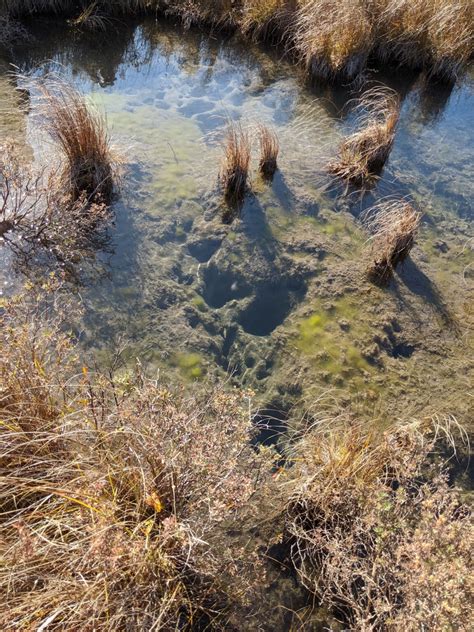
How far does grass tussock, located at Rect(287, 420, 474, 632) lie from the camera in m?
1.99

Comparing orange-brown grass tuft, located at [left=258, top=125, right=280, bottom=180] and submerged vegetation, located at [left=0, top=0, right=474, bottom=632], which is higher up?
orange-brown grass tuft, located at [left=258, top=125, right=280, bottom=180]

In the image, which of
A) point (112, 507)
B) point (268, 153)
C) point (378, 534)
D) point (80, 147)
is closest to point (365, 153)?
point (268, 153)

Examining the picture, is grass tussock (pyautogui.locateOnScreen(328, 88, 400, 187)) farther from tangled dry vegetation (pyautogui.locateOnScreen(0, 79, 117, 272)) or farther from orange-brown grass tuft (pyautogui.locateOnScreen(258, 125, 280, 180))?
tangled dry vegetation (pyautogui.locateOnScreen(0, 79, 117, 272))

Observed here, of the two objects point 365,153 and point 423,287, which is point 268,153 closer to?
point 365,153

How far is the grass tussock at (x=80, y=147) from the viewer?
426 centimetres

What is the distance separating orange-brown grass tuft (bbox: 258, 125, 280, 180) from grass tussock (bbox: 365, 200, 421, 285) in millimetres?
1230

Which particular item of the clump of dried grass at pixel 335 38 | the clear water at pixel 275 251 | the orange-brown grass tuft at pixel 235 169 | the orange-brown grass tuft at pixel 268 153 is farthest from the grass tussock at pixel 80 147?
the clump of dried grass at pixel 335 38

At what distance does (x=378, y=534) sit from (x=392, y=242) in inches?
96.9

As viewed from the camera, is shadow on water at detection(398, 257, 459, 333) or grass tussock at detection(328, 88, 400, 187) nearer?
shadow on water at detection(398, 257, 459, 333)

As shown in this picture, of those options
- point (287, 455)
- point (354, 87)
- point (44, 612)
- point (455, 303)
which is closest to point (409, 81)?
point (354, 87)

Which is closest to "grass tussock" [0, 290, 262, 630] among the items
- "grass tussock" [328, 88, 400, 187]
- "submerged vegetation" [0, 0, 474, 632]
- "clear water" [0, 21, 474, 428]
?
"submerged vegetation" [0, 0, 474, 632]

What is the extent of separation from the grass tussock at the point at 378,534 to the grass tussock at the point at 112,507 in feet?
1.21

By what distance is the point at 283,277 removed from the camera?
411cm

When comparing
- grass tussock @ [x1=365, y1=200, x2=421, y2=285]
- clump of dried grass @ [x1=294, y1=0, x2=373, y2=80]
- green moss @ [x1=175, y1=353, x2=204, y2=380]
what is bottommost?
green moss @ [x1=175, y1=353, x2=204, y2=380]
